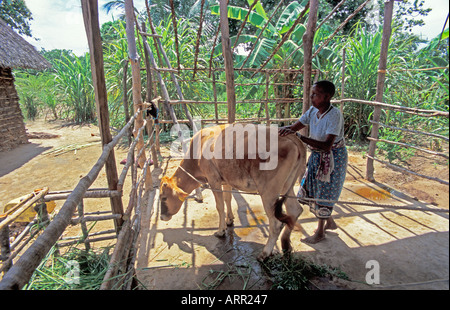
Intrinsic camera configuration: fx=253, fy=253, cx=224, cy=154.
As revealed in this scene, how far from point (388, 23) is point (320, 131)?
2.79 metres

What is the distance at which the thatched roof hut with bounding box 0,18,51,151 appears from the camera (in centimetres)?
784

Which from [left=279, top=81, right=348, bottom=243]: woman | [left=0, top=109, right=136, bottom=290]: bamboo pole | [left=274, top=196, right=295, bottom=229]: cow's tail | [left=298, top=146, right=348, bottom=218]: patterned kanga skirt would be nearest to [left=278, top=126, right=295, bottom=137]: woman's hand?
[left=279, top=81, right=348, bottom=243]: woman

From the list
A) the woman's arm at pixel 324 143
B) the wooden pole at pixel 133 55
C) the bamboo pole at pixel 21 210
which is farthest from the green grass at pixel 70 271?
the woman's arm at pixel 324 143

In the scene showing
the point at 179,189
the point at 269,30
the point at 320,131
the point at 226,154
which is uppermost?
the point at 269,30

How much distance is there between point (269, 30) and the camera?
9.15m

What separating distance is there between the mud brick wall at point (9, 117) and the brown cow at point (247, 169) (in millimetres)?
8026

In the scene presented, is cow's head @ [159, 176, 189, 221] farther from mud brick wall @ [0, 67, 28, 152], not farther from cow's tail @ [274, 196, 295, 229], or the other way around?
mud brick wall @ [0, 67, 28, 152]

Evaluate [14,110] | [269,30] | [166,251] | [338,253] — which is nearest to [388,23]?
[338,253]

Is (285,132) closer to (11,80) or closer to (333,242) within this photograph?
(333,242)

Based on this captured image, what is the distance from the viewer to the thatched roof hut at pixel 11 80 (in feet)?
25.7

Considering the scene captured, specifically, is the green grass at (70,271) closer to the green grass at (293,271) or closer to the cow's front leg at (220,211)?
the cow's front leg at (220,211)

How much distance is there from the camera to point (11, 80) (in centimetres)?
859

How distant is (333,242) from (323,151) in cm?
116
